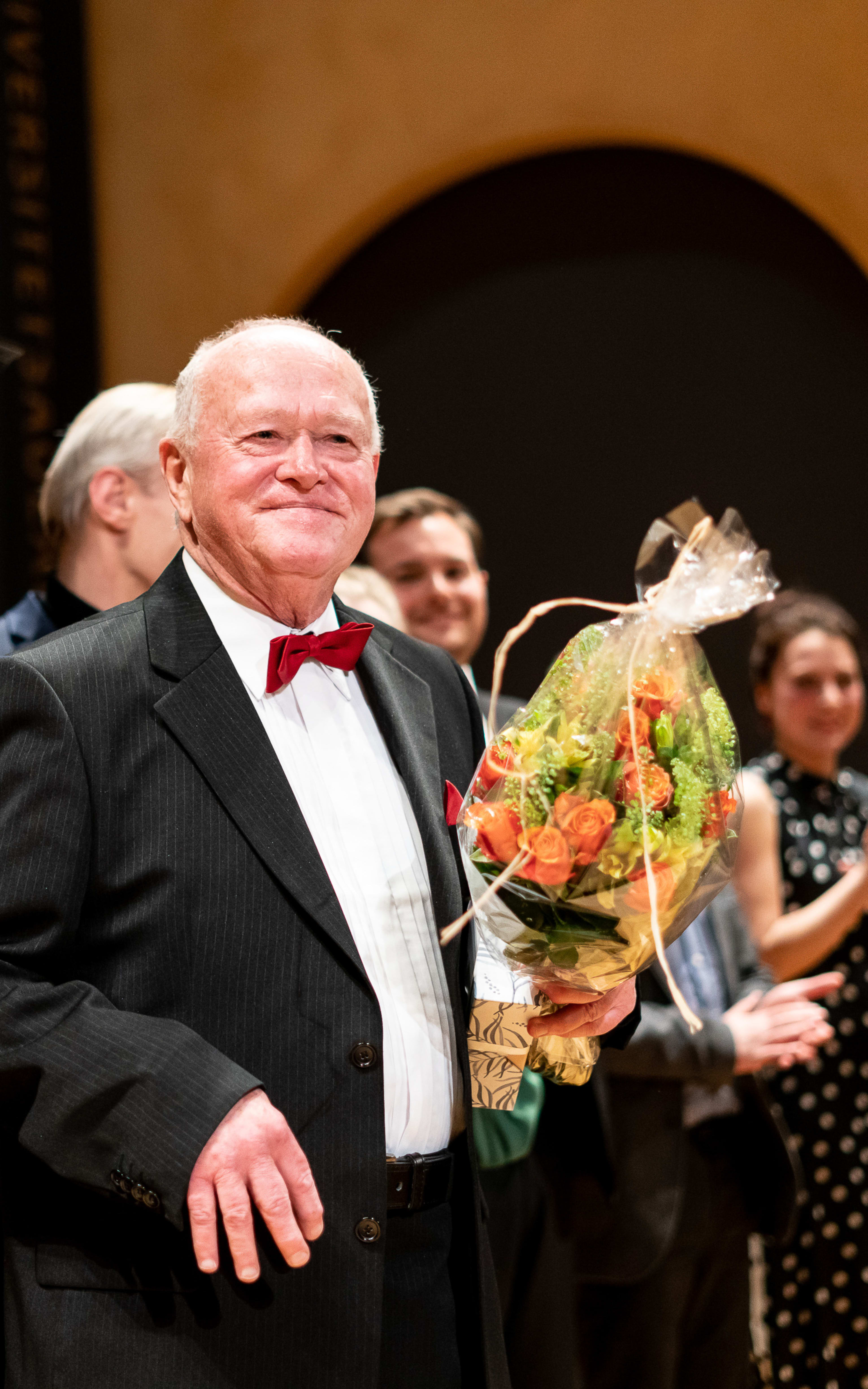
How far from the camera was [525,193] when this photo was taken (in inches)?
153

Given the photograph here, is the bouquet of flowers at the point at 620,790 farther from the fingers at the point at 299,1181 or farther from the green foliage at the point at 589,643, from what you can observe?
the fingers at the point at 299,1181

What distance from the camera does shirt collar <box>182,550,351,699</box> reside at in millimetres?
1505

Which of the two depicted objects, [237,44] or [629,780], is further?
[237,44]

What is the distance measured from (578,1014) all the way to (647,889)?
220 millimetres

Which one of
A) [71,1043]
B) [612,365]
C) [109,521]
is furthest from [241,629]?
[612,365]

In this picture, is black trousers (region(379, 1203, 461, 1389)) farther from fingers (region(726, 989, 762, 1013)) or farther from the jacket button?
fingers (region(726, 989, 762, 1013))

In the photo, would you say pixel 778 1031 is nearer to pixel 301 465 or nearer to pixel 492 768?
pixel 492 768

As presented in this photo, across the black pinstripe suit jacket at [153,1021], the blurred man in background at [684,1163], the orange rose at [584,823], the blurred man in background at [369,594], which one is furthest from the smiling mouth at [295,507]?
the blurred man in background at [684,1163]

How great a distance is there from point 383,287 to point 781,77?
1278 millimetres

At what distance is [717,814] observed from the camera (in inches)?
53.1

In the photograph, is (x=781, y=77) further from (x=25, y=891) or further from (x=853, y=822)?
(x=25, y=891)

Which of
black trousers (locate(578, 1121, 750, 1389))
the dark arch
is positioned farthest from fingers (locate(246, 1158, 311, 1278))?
the dark arch

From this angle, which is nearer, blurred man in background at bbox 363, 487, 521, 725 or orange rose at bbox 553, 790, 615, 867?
orange rose at bbox 553, 790, 615, 867

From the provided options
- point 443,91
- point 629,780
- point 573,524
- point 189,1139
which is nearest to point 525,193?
point 443,91
